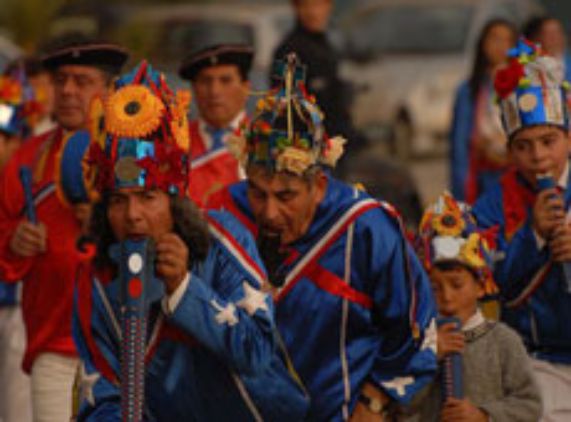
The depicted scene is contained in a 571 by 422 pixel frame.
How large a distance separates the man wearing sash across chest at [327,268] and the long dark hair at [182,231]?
670 mm

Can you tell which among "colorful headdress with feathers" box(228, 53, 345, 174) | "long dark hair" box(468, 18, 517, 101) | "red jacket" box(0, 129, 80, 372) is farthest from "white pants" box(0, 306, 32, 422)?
"long dark hair" box(468, 18, 517, 101)

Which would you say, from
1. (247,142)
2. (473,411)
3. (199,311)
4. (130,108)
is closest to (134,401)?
(199,311)

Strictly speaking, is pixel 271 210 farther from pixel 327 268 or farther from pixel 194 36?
pixel 194 36

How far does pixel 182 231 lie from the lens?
6.21 m

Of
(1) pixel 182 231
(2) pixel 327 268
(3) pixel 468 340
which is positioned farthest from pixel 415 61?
(1) pixel 182 231

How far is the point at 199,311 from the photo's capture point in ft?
19.7

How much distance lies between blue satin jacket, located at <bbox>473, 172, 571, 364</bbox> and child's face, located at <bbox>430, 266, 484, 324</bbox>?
33 centimetres

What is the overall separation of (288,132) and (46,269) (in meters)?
2.28

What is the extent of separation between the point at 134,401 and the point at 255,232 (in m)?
1.36

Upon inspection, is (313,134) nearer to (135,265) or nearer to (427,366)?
(427,366)

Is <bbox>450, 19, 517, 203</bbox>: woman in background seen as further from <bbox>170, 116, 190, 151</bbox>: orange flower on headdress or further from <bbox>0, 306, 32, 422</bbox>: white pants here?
<bbox>170, 116, 190, 151</bbox>: orange flower on headdress

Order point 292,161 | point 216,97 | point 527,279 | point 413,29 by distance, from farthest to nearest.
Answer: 1. point 413,29
2. point 216,97
3. point 527,279
4. point 292,161

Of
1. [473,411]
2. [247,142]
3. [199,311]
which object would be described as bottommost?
[473,411]

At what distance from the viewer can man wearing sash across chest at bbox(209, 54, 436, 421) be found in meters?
6.99
